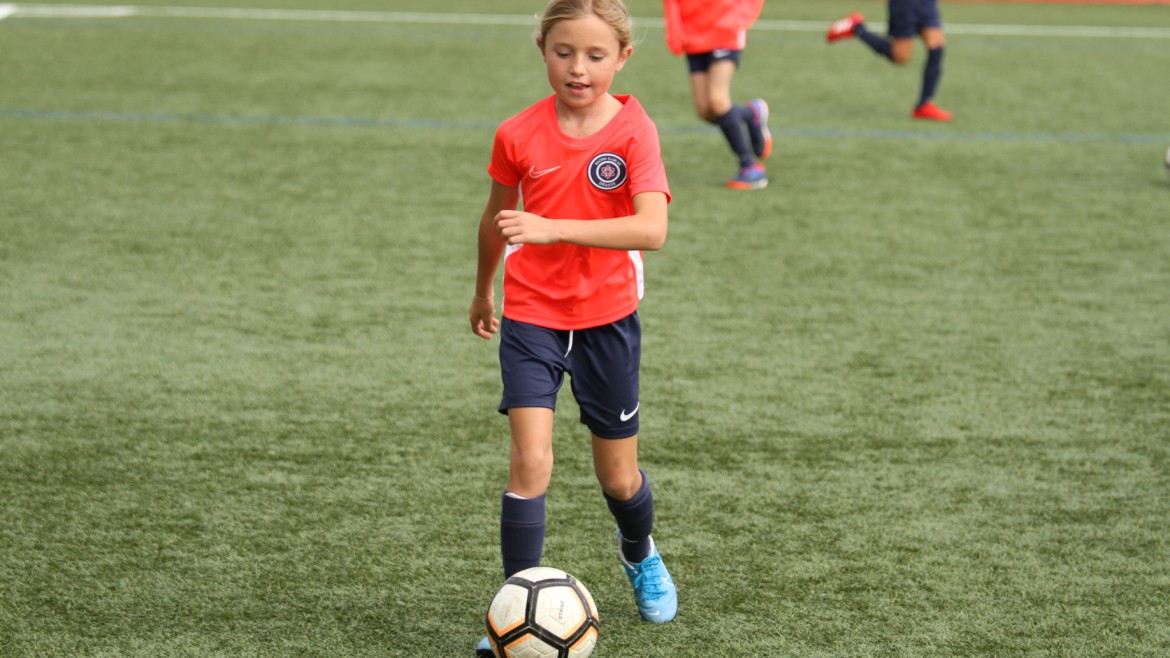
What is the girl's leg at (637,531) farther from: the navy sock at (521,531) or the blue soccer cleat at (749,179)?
the blue soccer cleat at (749,179)

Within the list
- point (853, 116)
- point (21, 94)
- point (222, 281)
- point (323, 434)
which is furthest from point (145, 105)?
point (323, 434)

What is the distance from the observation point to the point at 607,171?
10.6ft

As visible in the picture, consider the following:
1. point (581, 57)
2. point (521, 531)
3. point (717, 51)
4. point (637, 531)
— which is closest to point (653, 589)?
point (637, 531)

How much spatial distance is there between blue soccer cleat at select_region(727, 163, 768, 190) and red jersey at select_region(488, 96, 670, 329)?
202 inches

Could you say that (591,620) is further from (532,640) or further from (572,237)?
(572,237)

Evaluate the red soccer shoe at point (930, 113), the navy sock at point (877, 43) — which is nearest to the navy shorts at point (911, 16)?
the navy sock at point (877, 43)

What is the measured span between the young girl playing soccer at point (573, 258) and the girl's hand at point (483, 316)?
73 millimetres

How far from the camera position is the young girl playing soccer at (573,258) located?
3.14 m

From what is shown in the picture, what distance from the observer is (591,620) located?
3.22 meters

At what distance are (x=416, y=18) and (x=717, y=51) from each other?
303 inches

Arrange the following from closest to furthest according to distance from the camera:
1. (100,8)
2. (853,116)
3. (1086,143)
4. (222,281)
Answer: (222,281)
(1086,143)
(853,116)
(100,8)

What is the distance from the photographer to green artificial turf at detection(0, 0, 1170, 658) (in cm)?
365

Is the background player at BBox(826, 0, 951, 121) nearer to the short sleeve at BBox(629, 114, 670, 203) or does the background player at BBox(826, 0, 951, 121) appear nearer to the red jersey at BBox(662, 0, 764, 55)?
the red jersey at BBox(662, 0, 764, 55)

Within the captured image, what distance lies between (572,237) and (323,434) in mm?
2031
